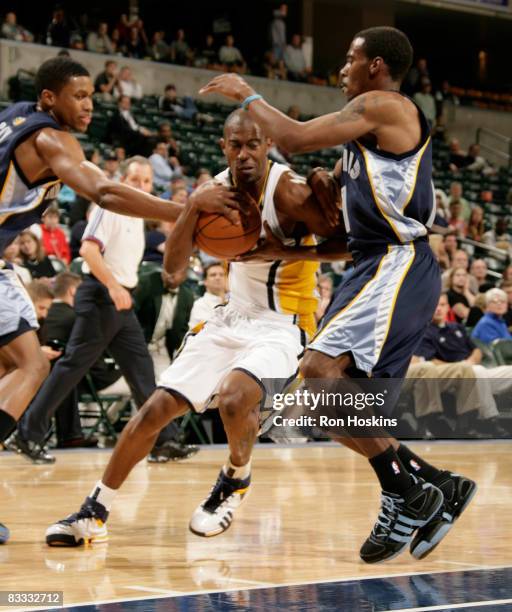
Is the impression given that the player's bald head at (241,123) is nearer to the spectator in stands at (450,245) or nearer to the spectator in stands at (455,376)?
the spectator in stands at (455,376)

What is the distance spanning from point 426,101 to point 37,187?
18613 mm

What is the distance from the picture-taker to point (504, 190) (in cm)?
2166

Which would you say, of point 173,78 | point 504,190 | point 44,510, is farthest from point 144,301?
point 504,190

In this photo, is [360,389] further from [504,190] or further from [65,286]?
[504,190]

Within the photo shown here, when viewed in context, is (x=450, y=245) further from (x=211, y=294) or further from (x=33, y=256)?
(x=33, y=256)

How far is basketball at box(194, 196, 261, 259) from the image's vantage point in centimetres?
448

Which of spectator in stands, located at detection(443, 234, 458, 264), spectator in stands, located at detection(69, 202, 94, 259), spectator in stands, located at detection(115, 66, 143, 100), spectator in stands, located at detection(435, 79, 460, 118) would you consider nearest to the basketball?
spectator in stands, located at detection(69, 202, 94, 259)

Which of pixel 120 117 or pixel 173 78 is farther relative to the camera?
pixel 173 78

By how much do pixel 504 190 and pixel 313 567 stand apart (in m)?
18.3

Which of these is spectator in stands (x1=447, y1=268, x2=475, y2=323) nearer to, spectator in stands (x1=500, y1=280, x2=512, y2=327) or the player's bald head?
spectator in stands (x1=500, y1=280, x2=512, y2=327)

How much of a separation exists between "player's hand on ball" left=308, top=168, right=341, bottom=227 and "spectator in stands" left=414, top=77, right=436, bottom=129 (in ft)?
58.6

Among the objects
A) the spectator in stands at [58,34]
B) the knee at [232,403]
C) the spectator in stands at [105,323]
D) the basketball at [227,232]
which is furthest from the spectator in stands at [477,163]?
the basketball at [227,232]

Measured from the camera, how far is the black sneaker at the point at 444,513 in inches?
171

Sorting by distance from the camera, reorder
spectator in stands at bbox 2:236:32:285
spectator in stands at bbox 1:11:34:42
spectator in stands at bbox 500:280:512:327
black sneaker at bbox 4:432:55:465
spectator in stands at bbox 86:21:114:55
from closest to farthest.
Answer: black sneaker at bbox 4:432:55:465 < spectator in stands at bbox 2:236:32:285 < spectator in stands at bbox 500:280:512:327 < spectator in stands at bbox 1:11:34:42 < spectator in stands at bbox 86:21:114:55
